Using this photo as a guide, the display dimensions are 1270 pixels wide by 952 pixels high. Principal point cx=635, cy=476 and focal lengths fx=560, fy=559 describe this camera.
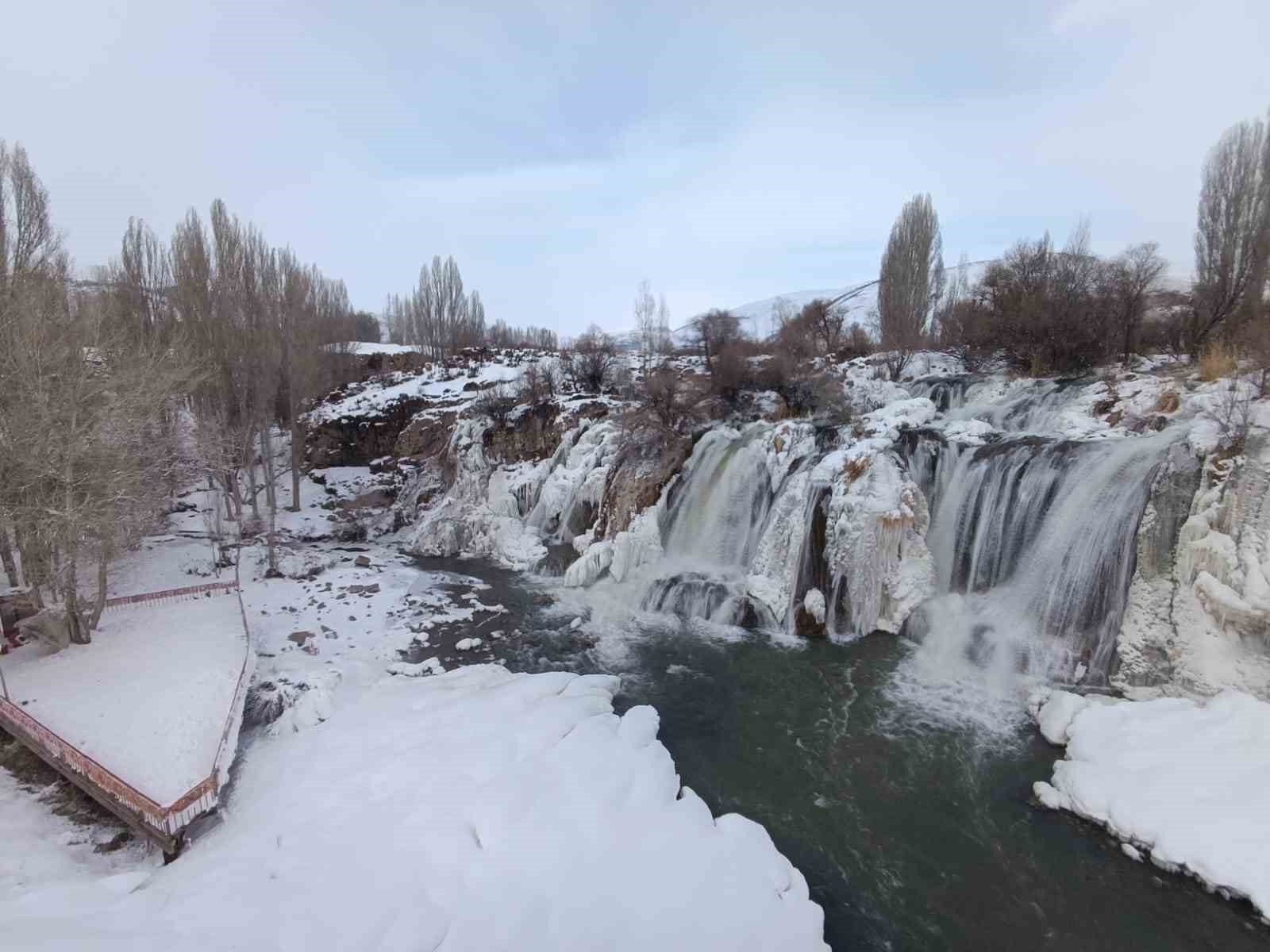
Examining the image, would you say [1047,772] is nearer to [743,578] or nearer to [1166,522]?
[1166,522]

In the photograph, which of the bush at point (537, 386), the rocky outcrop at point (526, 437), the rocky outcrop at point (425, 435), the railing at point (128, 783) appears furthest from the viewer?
the rocky outcrop at point (425, 435)

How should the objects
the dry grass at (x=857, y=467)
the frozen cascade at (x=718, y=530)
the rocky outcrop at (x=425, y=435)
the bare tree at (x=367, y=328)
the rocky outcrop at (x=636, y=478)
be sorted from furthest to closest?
the bare tree at (x=367, y=328), the rocky outcrop at (x=425, y=435), the rocky outcrop at (x=636, y=478), the frozen cascade at (x=718, y=530), the dry grass at (x=857, y=467)

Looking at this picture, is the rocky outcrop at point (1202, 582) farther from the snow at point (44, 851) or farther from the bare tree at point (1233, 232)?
the snow at point (44, 851)

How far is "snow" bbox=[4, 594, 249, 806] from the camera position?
308 inches

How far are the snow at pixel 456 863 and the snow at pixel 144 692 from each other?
3.07 feet

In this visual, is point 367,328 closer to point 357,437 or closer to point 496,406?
point 357,437

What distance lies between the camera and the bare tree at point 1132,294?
16.8 metres

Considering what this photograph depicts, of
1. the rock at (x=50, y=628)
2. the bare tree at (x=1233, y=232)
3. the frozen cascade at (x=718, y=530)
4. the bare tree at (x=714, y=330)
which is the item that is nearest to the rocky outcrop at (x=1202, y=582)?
the frozen cascade at (x=718, y=530)

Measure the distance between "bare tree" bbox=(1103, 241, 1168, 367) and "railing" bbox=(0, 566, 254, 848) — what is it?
2367cm

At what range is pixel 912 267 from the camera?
92.1 ft

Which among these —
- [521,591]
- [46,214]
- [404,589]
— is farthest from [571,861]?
[46,214]

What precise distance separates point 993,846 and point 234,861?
8.70 meters

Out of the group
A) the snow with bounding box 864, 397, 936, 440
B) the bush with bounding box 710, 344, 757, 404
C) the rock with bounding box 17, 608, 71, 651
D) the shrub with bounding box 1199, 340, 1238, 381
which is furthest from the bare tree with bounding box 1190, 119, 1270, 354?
the rock with bounding box 17, 608, 71, 651

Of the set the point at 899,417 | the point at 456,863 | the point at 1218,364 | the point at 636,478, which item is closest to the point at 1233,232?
the point at 1218,364
